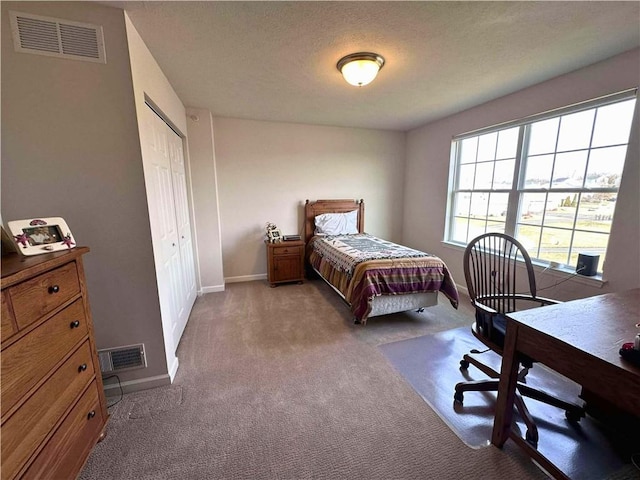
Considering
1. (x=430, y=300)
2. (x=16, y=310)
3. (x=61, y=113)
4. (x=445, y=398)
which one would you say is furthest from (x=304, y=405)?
(x=61, y=113)

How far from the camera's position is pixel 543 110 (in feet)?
8.14

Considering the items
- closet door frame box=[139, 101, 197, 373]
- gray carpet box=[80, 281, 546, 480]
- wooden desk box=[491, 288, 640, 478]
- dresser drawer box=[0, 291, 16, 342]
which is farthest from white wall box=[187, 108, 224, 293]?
wooden desk box=[491, 288, 640, 478]

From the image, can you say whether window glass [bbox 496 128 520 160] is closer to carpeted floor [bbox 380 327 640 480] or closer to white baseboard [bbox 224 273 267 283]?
carpeted floor [bbox 380 327 640 480]

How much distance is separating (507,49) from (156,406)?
3492mm

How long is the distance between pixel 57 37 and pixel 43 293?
1.38 metres

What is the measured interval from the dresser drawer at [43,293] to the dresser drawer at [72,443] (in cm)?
52

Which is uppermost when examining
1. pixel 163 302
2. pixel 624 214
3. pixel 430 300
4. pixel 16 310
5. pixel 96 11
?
pixel 96 11

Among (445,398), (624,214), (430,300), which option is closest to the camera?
(445,398)

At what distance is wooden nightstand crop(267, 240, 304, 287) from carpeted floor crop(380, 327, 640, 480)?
72.1 inches

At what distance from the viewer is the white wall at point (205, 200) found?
3229 mm

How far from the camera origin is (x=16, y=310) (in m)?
0.91

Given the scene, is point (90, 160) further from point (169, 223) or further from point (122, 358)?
point (122, 358)

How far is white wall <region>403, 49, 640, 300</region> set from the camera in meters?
1.97

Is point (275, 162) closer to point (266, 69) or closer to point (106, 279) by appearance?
point (266, 69)
